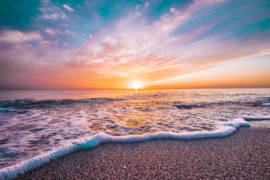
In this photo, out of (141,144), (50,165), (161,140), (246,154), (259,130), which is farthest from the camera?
(259,130)

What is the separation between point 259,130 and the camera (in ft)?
14.5

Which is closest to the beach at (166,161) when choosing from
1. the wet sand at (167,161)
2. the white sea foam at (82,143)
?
the wet sand at (167,161)

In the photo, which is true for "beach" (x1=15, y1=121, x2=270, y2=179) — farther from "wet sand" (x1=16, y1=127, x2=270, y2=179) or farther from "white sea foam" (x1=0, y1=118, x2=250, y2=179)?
"white sea foam" (x1=0, y1=118, x2=250, y2=179)

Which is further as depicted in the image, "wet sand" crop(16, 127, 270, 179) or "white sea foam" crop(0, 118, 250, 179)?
"white sea foam" crop(0, 118, 250, 179)

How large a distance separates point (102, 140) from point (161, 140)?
197 cm

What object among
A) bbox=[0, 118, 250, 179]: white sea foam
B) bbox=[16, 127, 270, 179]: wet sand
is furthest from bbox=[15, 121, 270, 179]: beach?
bbox=[0, 118, 250, 179]: white sea foam

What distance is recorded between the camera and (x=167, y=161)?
254cm

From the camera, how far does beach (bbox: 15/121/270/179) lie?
2.14 meters

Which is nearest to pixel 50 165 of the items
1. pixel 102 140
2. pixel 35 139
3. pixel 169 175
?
pixel 102 140

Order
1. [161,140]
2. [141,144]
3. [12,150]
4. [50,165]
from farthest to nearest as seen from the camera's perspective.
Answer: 1. [161,140]
2. [141,144]
3. [12,150]
4. [50,165]

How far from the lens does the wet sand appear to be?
84.4 inches

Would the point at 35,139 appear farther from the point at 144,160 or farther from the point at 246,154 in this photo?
the point at 246,154

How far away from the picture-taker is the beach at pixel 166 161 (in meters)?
2.14

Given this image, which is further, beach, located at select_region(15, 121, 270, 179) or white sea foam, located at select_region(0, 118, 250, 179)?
white sea foam, located at select_region(0, 118, 250, 179)
